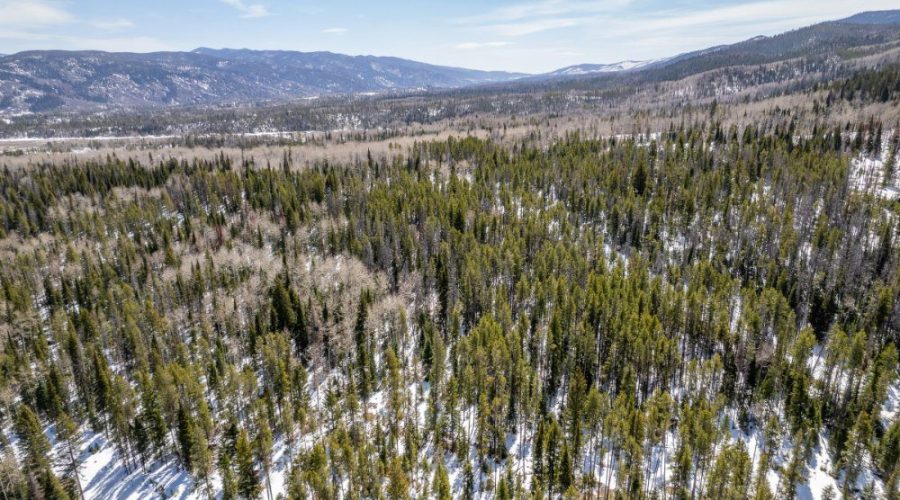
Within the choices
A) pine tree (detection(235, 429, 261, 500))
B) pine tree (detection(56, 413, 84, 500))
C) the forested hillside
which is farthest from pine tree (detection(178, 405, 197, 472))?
pine tree (detection(56, 413, 84, 500))

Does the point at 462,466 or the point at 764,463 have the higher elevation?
the point at 764,463

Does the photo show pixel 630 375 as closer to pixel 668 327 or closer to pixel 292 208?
pixel 668 327

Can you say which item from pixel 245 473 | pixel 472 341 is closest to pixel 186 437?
pixel 245 473

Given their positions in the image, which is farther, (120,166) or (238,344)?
(120,166)

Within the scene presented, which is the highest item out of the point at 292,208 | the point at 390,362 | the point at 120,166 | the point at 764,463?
the point at 120,166

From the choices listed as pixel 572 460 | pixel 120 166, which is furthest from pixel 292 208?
pixel 572 460

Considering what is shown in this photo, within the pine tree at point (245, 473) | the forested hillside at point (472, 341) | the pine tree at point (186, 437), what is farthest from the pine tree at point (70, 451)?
the pine tree at point (245, 473)

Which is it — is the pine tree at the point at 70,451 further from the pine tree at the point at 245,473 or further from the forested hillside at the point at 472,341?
the pine tree at the point at 245,473

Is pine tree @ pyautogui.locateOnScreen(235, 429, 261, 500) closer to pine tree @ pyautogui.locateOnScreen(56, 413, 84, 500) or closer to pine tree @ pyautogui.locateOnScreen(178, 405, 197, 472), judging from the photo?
pine tree @ pyautogui.locateOnScreen(178, 405, 197, 472)
